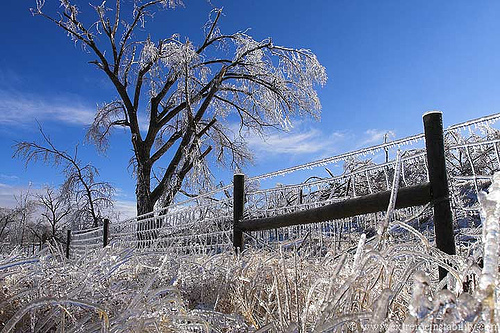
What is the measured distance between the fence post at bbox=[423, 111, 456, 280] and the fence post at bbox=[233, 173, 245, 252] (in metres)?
2.05

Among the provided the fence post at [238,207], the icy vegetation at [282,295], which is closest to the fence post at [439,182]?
the icy vegetation at [282,295]

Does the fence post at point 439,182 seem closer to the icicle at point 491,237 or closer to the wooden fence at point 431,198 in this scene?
the wooden fence at point 431,198

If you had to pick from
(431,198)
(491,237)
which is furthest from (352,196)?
(491,237)

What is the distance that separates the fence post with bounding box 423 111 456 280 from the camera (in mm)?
2258

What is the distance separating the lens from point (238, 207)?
4070mm

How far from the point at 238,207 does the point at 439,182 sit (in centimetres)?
215

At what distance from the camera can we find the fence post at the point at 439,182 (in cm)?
226

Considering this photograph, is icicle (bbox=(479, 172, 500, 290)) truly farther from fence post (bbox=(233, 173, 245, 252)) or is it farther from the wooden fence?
fence post (bbox=(233, 173, 245, 252))

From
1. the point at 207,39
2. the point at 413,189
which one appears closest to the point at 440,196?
the point at 413,189

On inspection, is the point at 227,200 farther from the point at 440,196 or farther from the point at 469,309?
the point at 469,309

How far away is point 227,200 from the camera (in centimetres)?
452

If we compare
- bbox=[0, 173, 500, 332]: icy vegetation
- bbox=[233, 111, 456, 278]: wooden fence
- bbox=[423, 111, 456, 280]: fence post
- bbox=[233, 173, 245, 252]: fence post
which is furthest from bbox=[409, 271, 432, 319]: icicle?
bbox=[233, 173, 245, 252]: fence post

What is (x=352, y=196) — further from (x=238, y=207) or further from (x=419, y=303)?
(x=419, y=303)

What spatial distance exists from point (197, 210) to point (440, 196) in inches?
124
